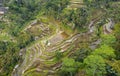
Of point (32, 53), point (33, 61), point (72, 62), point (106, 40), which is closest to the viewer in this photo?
point (72, 62)

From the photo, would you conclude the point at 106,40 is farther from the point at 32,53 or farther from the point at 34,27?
the point at 34,27

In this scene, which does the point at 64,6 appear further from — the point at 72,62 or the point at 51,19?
→ the point at 72,62

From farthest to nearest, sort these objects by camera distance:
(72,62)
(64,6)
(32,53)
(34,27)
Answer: (64,6)
(34,27)
(32,53)
(72,62)

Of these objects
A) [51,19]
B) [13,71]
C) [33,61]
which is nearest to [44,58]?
[33,61]

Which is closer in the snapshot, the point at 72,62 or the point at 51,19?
the point at 72,62

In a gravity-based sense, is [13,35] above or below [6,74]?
above

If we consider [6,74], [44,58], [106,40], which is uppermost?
[106,40]
